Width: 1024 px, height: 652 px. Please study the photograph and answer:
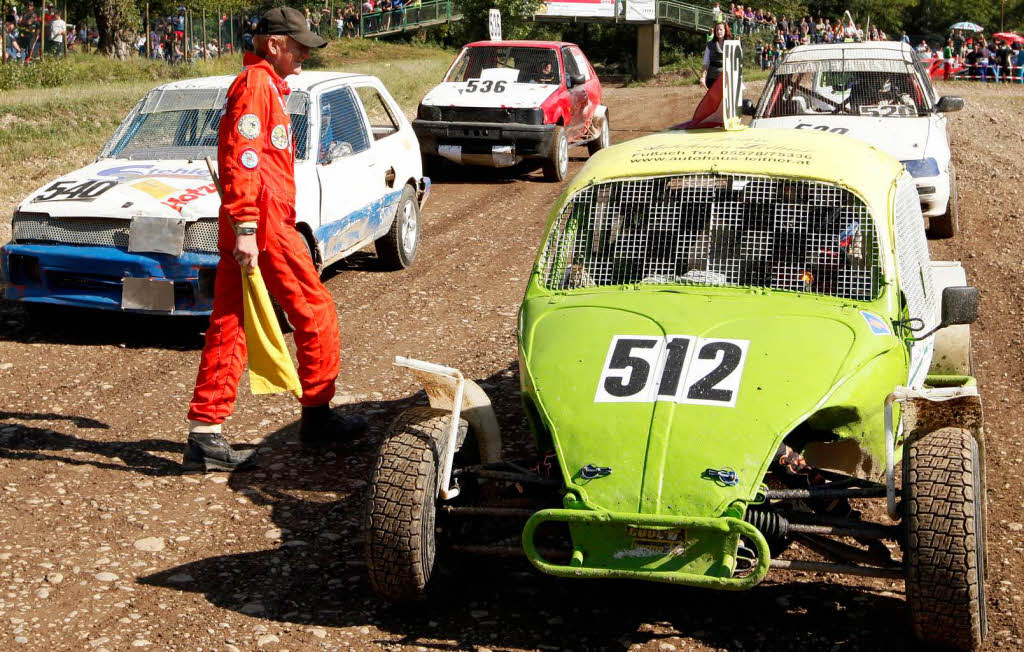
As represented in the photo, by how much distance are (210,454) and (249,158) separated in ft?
4.80

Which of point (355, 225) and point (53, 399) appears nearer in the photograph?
point (53, 399)

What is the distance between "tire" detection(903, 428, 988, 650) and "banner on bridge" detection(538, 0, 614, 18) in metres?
40.2

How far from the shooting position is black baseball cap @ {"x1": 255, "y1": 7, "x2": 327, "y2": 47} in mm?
5840

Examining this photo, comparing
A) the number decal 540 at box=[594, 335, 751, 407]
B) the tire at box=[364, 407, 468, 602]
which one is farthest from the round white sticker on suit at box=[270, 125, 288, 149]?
the number decal 540 at box=[594, 335, 751, 407]

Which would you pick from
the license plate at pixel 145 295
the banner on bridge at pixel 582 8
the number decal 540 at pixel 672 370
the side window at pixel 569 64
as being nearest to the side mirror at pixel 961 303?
the number decal 540 at pixel 672 370

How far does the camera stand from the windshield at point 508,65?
15.4 meters

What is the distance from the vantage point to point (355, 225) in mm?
9219

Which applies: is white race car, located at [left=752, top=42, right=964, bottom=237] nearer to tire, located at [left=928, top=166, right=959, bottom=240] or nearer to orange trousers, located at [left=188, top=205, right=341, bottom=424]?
tire, located at [left=928, top=166, right=959, bottom=240]

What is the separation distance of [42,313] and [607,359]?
18.1 ft

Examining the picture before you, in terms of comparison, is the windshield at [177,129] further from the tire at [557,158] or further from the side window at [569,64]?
the side window at [569,64]

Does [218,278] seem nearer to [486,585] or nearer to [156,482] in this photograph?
[156,482]

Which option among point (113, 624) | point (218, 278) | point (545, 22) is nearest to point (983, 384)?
point (218, 278)

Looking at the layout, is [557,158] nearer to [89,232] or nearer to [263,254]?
[89,232]

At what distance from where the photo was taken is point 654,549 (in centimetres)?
388
